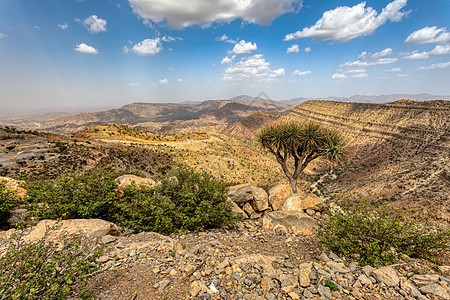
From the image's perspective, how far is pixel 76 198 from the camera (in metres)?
8.70

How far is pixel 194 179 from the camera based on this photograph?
1020cm

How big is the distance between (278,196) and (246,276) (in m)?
8.58

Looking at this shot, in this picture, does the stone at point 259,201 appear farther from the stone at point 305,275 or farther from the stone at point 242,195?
the stone at point 305,275

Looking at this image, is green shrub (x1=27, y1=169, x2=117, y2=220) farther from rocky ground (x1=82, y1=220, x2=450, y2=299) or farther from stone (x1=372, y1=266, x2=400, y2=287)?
stone (x1=372, y1=266, x2=400, y2=287)

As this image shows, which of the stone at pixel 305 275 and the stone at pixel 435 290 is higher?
the stone at pixel 435 290

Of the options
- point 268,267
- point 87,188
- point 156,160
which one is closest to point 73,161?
point 156,160

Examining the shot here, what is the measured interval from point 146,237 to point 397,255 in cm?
894

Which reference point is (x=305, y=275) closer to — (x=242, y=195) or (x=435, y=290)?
(x=435, y=290)

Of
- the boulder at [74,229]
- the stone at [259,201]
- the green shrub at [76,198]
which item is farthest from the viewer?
the stone at [259,201]

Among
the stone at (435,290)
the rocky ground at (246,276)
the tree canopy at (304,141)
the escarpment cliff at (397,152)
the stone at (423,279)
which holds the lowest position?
the escarpment cliff at (397,152)

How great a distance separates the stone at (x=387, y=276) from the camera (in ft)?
14.8

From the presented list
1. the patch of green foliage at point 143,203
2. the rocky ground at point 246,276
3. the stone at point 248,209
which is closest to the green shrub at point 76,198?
the patch of green foliage at point 143,203

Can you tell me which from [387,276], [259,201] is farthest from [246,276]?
[259,201]

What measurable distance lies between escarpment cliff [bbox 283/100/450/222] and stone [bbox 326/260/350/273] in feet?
42.8
